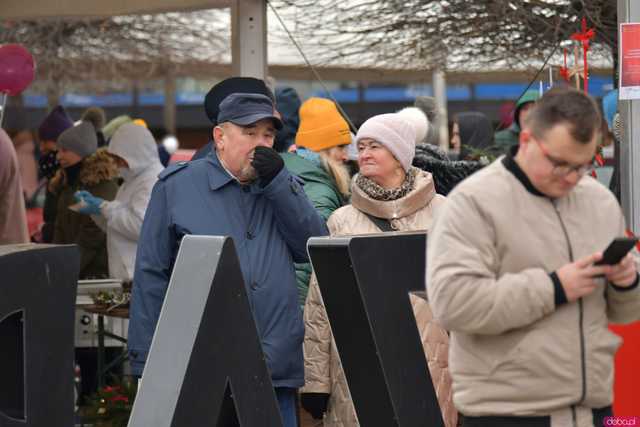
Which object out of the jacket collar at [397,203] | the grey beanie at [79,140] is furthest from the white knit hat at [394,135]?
the grey beanie at [79,140]

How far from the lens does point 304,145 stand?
7277mm

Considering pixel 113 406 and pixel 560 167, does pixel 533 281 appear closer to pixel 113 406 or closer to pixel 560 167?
pixel 560 167

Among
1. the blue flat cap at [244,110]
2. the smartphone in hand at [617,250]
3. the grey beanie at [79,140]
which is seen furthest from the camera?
the grey beanie at [79,140]

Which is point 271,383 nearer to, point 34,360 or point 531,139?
point 34,360

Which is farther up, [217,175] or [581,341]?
[217,175]

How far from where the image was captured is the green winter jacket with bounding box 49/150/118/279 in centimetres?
972

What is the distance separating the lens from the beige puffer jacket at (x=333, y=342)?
553cm

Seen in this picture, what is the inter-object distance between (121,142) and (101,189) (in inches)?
45.0

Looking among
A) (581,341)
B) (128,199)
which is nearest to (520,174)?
(581,341)

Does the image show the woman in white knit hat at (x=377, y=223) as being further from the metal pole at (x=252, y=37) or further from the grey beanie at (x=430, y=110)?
the grey beanie at (x=430, y=110)

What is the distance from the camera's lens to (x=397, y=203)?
5629mm

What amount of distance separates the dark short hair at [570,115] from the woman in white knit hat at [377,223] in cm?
186

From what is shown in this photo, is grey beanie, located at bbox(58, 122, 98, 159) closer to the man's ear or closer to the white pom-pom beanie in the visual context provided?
the white pom-pom beanie

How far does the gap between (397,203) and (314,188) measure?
3.68ft
